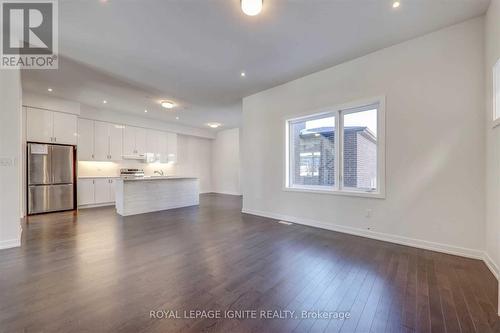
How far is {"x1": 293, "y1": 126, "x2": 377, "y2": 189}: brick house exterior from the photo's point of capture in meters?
3.54

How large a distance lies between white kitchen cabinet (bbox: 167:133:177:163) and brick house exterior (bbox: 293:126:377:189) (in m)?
5.84

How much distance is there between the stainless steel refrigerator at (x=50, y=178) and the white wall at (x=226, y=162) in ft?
18.6

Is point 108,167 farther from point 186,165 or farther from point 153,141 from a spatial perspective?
point 186,165

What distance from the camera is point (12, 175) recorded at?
3.01 metres

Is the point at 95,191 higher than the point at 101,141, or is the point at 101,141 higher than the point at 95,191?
the point at 101,141

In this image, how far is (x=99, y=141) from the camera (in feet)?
21.5

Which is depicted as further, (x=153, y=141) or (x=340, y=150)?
(x=153, y=141)

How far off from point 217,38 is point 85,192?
6130mm

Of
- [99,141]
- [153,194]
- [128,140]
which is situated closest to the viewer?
[153,194]

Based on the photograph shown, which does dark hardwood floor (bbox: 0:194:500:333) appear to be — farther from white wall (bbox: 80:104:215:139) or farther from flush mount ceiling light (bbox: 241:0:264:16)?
white wall (bbox: 80:104:215:139)

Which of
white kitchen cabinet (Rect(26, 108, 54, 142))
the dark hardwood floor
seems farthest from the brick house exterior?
white kitchen cabinet (Rect(26, 108, 54, 142))

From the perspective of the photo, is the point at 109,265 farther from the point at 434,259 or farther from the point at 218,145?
the point at 218,145

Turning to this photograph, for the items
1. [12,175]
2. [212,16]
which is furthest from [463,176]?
[12,175]

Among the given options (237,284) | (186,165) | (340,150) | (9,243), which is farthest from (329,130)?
(186,165)
